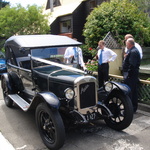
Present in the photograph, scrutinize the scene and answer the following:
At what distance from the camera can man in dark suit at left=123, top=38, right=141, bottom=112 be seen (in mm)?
4329

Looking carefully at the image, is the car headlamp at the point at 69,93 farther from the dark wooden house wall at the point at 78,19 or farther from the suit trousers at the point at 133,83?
the dark wooden house wall at the point at 78,19

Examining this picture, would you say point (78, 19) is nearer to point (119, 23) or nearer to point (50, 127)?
point (119, 23)

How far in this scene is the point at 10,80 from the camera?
17.3 feet

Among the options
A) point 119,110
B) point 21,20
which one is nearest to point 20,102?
point 119,110

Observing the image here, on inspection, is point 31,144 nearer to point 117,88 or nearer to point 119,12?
point 117,88

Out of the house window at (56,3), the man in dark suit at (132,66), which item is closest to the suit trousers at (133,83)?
the man in dark suit at (132,66)

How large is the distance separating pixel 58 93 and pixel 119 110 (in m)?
1.35

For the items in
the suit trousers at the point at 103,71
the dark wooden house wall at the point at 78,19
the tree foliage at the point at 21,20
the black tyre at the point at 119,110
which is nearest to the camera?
the black tyre at the point at 119,110

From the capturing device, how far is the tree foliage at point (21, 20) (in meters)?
13.3

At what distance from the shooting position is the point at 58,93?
368cm

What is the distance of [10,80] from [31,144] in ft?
7.78

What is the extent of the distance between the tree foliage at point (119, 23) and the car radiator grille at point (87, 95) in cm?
529

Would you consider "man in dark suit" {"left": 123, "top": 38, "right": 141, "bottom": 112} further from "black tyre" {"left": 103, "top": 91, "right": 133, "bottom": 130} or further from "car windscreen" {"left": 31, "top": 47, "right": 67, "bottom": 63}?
"car windscreen" {"left": 31, "top": 47, "right": 67, "bottom": 63}

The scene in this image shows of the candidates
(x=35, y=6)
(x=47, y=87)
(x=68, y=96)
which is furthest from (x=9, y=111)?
(x=35, y=6)
